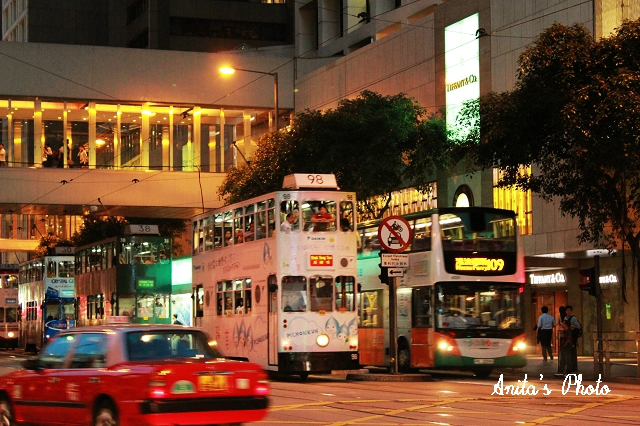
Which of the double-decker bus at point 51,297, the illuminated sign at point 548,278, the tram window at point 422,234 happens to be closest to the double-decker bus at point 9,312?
the double-decker bus at point 51,297

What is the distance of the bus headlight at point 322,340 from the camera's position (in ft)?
86.1

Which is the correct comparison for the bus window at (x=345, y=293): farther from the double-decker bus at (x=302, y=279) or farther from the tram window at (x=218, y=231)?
the tram window at (x=218, y=231)

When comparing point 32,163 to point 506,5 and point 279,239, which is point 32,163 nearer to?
point 506,5

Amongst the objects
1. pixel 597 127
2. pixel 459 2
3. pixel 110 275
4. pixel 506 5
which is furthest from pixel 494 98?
pixel 110 275

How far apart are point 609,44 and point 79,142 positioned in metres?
34.7

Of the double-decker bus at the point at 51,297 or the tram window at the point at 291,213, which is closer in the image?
the tram window at the point at 291,213

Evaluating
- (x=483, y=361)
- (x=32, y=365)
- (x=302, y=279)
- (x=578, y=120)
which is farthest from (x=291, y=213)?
(x=32, y=365)

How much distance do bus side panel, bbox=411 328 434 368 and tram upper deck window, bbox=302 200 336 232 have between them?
359 cm

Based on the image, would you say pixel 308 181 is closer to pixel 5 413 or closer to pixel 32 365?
pixel 5 413

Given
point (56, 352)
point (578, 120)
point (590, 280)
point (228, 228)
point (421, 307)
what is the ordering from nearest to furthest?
point (56, 352)
point (578, 120)
point (590, 280)
point (421, 307)
point (228, 228)

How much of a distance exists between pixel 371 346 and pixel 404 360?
163 centimetres

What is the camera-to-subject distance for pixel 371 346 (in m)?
30.6

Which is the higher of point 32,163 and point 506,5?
point 506,5

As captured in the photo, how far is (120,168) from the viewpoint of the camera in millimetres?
54125
